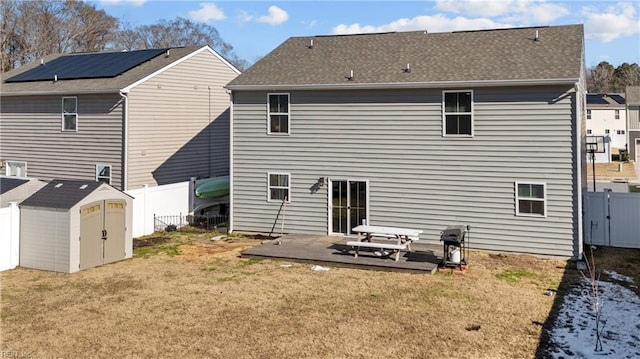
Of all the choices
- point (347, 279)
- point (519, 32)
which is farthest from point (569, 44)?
point (347, 279)

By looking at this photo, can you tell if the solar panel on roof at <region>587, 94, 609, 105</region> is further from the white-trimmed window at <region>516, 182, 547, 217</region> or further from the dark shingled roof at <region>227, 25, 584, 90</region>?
the white-trimmed window at <region>516, 182, 547, 217</region>

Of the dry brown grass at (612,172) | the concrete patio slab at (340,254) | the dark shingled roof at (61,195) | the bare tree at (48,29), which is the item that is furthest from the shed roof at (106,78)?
the dry brown grass at (612,172)

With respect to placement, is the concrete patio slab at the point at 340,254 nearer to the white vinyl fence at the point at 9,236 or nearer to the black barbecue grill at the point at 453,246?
the black barbecue grill at the point at 453,246

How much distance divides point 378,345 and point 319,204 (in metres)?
8.25

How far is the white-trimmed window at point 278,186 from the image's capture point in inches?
628

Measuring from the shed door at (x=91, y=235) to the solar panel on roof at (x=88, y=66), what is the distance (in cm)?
857

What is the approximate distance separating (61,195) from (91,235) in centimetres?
120

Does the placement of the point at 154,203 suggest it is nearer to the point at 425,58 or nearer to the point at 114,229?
the point at 114,229

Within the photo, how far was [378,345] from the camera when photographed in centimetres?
754

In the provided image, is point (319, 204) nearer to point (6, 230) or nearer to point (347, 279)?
point (347, 279)

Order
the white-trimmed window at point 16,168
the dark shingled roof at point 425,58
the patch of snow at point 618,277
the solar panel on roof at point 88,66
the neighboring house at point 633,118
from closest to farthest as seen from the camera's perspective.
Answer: the patch of snow at point 618,277
the dark shingled roof at point 425,58
the solar panel on roof at point 88,66
the white-trimmed window at point 16,168
the neighboring house at point 633,118

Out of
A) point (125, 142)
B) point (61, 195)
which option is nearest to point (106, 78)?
point (125, 142)

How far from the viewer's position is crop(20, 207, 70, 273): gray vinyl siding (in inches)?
456

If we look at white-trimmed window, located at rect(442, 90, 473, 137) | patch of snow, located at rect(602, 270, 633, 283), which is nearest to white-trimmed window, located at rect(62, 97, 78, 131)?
white-trimmed window, located at rect(442, 90, 473, 137)
